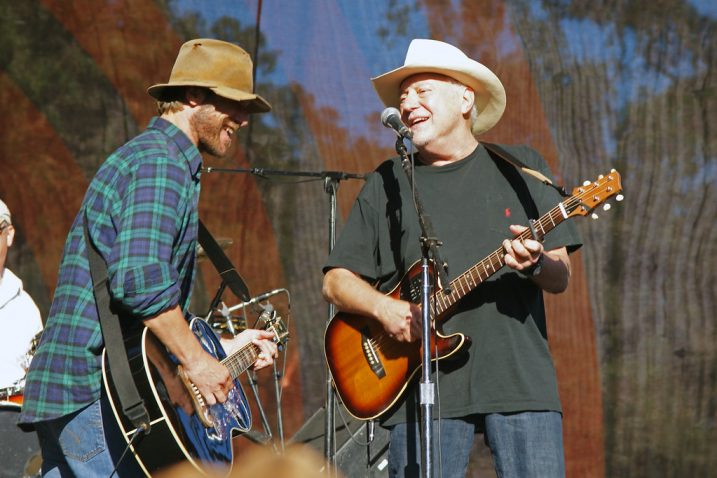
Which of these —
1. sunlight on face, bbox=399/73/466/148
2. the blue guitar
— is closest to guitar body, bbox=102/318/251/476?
the blue guitar

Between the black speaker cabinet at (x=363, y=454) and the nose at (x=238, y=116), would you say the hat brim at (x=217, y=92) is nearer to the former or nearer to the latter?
the nose at (x=238, y=116)

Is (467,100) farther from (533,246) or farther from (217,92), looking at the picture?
(217,92)

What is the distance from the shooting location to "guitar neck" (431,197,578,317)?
→ 12.2 feet

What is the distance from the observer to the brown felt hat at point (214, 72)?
3.62m

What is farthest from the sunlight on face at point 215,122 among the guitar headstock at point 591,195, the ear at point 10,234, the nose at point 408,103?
the ear at point 10,234

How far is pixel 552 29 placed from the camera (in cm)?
633

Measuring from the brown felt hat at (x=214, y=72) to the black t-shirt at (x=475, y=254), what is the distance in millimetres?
710

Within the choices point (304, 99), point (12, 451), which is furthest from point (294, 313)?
point (12, 451)

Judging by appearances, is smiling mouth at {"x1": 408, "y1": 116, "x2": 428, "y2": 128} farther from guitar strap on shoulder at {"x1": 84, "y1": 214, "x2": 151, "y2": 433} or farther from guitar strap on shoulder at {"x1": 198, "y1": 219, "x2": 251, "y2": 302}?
guitar strap on shoulder at {"x1": 84, "y1": 214, "x2": 151, "y2": 433}

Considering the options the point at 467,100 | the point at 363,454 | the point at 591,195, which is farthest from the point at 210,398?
the point at 363,454

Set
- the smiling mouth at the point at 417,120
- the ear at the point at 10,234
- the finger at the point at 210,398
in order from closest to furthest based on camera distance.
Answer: the finger at the point at 210,398 < the smiling mouth at the point at 417,120 < the ear at the point at 10,234

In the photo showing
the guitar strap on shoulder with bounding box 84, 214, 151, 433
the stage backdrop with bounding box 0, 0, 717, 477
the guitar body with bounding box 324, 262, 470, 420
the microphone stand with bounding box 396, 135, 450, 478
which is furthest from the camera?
the stage backdrop with bounding box 0, 0, 717, 477

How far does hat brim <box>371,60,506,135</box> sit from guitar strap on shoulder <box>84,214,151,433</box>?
159 centimetres

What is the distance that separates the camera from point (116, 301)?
10.5 ft
